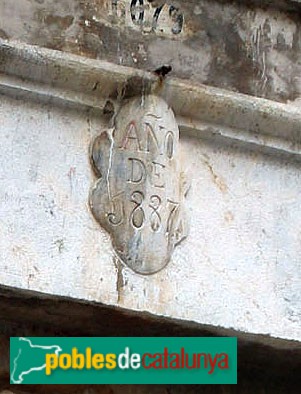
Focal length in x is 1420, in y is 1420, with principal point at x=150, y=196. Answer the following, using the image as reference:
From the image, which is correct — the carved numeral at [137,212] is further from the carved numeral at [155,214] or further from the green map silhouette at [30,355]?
the green map silhouette at [30,355]

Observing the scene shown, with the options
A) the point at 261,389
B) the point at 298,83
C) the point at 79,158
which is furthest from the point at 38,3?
the point at 261,389

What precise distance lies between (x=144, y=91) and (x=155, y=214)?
21 cm

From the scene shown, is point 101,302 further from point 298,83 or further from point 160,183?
point 298,83

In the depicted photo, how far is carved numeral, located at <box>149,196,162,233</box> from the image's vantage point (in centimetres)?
235

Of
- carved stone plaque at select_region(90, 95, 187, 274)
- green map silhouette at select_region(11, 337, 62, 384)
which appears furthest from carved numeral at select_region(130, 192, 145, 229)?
green map silhouette at select_region(11, 337, 62, 384)

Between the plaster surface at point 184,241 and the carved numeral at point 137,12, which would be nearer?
the plaster surface at point 184,241

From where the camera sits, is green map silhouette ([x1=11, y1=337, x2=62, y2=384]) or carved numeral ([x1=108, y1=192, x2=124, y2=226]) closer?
carved numeral ([x1=108, y1=192, x2=124, y2=226])

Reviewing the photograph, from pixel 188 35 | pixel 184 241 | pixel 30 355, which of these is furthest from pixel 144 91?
pixel 30 355

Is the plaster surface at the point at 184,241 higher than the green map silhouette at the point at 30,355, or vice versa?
the plaster surface at the point at 184,241

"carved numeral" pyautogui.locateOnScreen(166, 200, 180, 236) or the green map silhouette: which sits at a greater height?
"carved numeral" pyautogui.locateOnScreen(166, 200, 180, 236)

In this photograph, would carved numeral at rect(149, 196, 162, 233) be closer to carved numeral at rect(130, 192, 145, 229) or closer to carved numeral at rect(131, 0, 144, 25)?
carved numeral at rect(130, 192, 145, 229)

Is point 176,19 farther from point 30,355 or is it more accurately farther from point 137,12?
point 30,355

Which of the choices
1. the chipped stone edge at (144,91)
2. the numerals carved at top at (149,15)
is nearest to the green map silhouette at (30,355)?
the chipped stone edge at (144,91)

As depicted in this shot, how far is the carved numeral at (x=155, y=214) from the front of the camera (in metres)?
2.35
